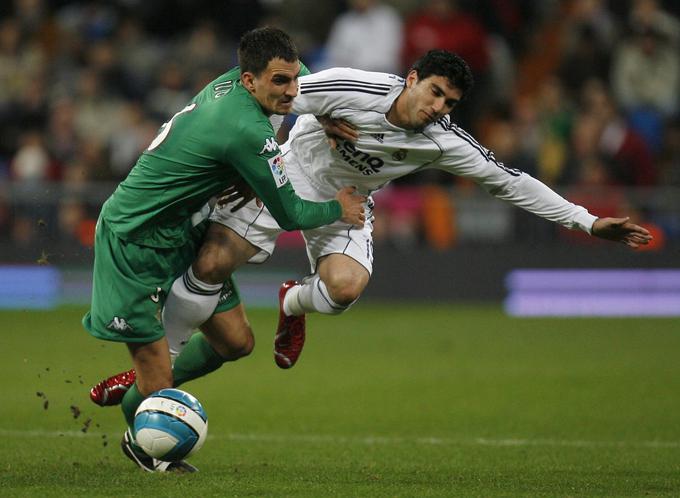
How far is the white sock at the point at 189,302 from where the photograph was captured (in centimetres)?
727

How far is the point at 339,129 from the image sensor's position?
7.69 metres

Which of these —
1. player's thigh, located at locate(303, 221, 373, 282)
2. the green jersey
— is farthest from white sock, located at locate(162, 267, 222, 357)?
player's thigh, located at locate(303, 221, 373, 282)

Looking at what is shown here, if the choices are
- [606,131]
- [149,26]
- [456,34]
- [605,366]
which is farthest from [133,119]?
[605,366]

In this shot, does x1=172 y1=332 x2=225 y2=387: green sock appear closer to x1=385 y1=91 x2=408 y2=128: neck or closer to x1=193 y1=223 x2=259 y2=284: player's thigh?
x1=193 y1=223 x2=259 y2=284: player's thigh

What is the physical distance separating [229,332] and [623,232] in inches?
91.8

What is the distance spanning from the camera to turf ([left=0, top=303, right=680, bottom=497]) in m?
6.84

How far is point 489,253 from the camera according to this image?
16.4 metres

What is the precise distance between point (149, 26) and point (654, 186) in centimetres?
789

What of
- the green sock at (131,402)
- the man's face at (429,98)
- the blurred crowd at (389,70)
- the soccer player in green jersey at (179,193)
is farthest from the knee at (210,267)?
the blurred crowd at (389,70)

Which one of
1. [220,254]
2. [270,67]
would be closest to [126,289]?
[220,254]

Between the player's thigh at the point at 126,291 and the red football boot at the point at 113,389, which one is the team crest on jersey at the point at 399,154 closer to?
the player's thigh at the point at 126,291

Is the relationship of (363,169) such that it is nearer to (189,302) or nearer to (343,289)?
(343,289)

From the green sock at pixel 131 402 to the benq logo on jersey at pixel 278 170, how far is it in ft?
4.73

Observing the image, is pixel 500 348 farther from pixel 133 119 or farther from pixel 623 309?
pixel 133 119
